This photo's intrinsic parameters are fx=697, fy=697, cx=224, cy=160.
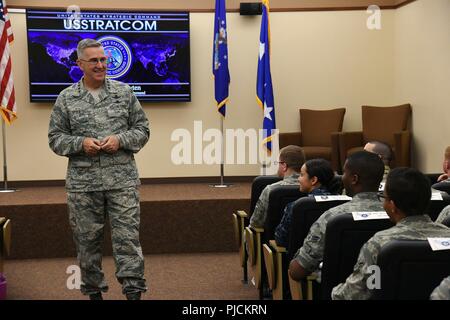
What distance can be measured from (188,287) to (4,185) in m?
3.32

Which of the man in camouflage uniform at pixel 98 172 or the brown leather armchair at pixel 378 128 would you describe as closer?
the man in camouflage uniform at pixel 98 172

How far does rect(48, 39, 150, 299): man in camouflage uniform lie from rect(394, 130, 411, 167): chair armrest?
166 inches

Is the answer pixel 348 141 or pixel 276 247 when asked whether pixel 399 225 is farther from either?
pixel 348 141

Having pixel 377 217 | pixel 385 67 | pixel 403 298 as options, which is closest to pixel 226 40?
pixel 385 67

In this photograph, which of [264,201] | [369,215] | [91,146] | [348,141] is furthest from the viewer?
[348,141]

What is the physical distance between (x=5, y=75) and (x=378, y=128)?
403 centimetres

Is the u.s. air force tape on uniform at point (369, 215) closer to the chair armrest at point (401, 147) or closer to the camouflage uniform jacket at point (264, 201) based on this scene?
the camouflage uniform jacket at point (264, 201)

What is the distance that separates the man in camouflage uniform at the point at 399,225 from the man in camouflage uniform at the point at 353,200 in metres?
0.48

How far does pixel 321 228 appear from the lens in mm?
2652

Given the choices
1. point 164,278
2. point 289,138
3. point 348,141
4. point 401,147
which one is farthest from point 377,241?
point 289,138

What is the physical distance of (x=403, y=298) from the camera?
1.90 m

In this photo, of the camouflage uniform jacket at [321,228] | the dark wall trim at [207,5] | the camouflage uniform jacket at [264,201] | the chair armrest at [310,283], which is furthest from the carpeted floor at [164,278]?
the dark wall trim at [207,5]

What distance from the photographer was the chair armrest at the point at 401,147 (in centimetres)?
723
